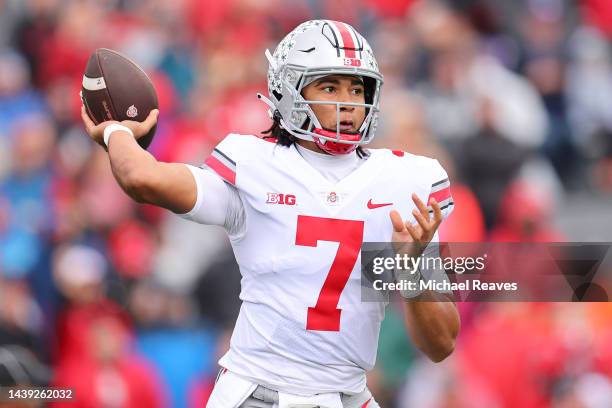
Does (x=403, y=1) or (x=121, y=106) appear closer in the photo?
(x=121, y=106)

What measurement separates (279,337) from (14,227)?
4685mm

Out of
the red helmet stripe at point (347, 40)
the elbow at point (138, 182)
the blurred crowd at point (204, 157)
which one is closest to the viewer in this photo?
the elbow at point (138, 182)

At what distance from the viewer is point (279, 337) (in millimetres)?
4023

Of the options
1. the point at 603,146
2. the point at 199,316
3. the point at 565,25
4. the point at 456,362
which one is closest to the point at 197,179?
the point at 456,362

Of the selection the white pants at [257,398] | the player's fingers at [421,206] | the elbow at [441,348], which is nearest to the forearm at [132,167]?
the white pants at [257,398]

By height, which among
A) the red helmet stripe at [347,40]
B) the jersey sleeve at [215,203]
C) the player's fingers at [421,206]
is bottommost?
the player's fingers at [421,206]

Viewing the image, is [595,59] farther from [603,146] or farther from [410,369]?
[410,369]

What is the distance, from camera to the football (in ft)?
13.5

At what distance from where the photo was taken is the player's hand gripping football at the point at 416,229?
387 cm

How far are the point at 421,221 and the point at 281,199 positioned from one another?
1.51 feet

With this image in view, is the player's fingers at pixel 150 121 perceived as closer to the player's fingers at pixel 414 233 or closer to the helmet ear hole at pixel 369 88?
the helmet ear hole at pixel 369 88

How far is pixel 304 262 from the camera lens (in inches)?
158

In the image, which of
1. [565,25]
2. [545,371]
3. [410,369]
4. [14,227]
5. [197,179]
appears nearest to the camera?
[197,179]

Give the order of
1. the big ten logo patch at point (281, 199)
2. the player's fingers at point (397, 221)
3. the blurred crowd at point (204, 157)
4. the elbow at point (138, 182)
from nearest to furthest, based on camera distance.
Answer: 1. the elbow at point (138, 182)
2. the player's fingers at point (397, 221)
3. the big ten logo patch at point (281, 199)
4. the blurred crowd at point (204, 157)
